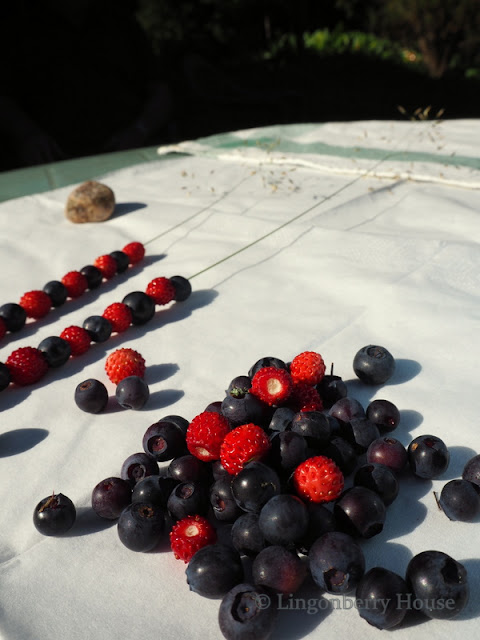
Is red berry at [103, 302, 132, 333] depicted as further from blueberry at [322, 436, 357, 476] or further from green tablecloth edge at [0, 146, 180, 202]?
green tablecloth edge at [0, 146, 180, 202]

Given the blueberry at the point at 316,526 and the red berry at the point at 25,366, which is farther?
the red berry at the point at 25,366


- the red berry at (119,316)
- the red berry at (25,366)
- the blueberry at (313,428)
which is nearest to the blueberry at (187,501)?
the blueberry at (313,428)

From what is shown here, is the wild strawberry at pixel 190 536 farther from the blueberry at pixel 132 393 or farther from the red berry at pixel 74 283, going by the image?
the red berry at pixel 74 283

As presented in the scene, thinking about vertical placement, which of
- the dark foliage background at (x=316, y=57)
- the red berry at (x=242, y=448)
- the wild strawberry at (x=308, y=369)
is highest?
the red berry at (x=242, y=448)

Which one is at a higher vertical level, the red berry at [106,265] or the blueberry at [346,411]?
the blueberry at [346,411]

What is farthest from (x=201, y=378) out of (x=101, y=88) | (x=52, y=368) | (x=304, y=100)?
(x=304, y=100)

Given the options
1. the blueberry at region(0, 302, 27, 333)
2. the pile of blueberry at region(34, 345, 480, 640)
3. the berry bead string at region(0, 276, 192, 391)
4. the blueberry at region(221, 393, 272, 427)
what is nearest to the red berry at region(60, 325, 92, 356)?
the berry bead string at region(0, 276, 192, 391)

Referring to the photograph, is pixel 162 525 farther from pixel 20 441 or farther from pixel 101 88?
Answer: pixel 101 88

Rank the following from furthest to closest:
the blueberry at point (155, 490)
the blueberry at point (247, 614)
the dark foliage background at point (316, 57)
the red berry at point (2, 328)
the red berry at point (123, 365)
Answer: the dark foliage background at point (316, 57) < the red berry at point (2, 328) < the red berry at point (123, 365) < the blueberry at point (155, 490) < the blueberry at point (247, 614)

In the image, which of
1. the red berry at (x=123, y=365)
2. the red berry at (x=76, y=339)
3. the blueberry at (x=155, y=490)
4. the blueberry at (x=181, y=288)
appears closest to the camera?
the blueberry at (x=155, y=490)
